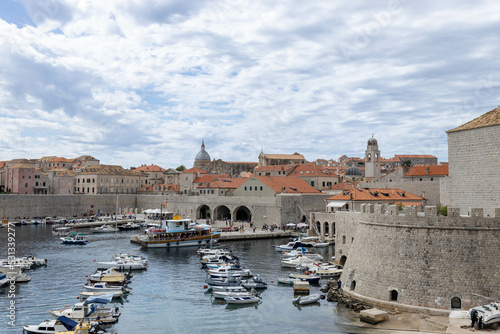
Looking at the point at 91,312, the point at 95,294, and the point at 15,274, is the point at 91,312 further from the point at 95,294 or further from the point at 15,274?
the point at 15,274

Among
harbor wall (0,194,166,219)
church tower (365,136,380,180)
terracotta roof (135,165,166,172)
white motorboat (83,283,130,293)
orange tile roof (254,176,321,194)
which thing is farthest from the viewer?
terracotta roof (135,165,166,172)

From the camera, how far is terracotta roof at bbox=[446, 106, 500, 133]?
2916 cm

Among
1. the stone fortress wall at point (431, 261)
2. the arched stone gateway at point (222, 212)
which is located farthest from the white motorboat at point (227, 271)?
the arched stone gateway at point (222, 212)

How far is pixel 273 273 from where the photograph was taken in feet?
123

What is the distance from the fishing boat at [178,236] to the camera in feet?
173

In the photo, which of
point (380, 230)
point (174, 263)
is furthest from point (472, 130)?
point (174, 263)

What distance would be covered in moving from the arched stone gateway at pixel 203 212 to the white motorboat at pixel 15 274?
149ft

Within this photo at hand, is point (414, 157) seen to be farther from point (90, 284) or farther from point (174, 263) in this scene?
point (90, 284)

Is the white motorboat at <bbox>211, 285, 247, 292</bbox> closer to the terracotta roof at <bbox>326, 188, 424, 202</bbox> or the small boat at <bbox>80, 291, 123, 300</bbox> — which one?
the small boat at <bbox>80, 291, 123, 300</bbox>

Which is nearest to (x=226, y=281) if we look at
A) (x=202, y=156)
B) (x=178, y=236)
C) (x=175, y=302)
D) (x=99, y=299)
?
(x=175, y=302)

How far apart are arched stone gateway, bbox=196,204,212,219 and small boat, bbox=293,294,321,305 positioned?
5265cm

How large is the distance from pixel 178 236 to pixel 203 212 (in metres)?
27.7

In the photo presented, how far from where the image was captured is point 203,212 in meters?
81.4

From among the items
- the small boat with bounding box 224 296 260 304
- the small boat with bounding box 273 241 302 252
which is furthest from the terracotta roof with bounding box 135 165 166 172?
the small boat with bounding box 224 296 260 304
